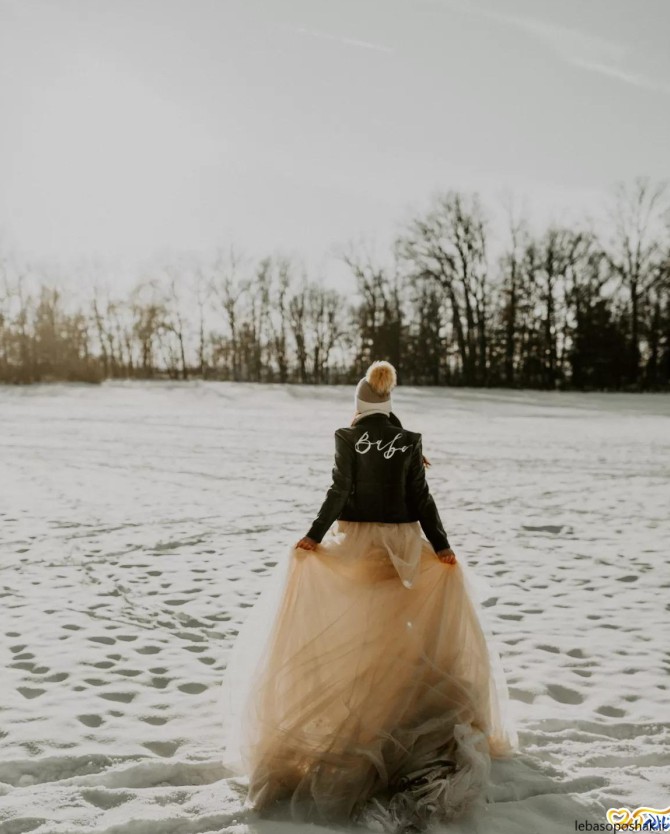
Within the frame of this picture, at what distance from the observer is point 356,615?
336 centimetres

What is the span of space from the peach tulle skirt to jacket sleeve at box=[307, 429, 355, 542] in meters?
0.12

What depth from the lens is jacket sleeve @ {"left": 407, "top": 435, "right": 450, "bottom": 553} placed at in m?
3.56

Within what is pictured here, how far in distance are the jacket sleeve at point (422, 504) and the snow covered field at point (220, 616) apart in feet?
4.03

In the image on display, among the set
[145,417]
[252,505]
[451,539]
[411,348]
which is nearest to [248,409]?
[145,417]

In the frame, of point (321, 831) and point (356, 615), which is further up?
point (356, 615)

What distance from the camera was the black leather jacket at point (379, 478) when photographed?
11.6ft

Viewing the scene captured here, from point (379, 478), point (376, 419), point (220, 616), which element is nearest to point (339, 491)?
point (379, 478)

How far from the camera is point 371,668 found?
10.9 ft

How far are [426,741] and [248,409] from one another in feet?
100

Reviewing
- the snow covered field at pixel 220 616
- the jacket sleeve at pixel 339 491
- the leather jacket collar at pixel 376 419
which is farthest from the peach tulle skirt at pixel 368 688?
the leather jacket collar at pixel 376 419

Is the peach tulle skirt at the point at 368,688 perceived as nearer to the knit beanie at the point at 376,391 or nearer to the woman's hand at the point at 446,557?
the woman's hand at the point at 446,557

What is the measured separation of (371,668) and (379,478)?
919 millimetres

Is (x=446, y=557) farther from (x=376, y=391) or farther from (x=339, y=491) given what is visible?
(x=376, y=391)

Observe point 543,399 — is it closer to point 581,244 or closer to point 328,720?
point 581,244
